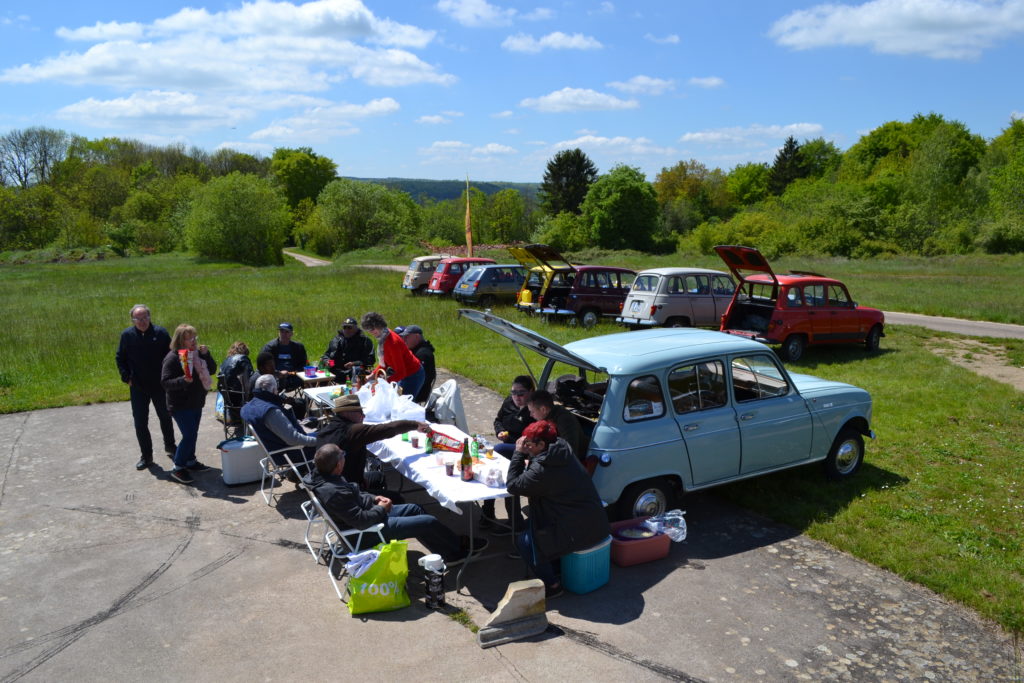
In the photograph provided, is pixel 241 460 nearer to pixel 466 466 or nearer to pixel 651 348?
pixel 466 466

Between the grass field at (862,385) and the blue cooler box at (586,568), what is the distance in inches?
94.8

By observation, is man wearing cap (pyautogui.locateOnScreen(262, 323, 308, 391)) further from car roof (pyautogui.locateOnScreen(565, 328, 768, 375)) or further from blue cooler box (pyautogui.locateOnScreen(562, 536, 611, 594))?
blue cooler box (pyautogui.locateOnScreen(562, 536, 611, 594))

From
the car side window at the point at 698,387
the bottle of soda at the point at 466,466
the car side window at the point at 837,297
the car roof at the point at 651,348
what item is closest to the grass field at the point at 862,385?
the car side window at the point at 837,297

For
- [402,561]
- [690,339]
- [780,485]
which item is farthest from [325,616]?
[780,485]

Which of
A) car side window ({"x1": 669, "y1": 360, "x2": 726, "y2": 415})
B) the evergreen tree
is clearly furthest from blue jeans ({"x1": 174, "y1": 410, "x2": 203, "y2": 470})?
the evergreen tree

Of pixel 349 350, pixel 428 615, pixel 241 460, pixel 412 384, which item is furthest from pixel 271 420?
pixel 349 350

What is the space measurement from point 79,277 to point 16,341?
25.1m

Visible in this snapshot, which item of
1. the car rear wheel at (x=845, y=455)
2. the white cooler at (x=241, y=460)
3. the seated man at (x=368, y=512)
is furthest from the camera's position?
the white cooler at (x=241, y=460)

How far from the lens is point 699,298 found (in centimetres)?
1772

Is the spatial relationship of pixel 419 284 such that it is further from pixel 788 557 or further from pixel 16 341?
pixel 788 557

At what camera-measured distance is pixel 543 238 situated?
6562 cm

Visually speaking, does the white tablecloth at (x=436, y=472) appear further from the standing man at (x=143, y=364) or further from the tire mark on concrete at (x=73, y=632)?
the standing man at (x=143, y=364)

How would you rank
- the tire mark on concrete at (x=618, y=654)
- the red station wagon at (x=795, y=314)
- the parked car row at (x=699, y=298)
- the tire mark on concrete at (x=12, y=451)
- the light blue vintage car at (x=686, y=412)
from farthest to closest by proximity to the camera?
the parked car row at (x=699, y=298)
the red station wagon at (x=795, y=314)
the tire mark on concrete at (x=12, y=451)
the light blue vintage car at (x=686, y=412)
the tire mark on concrete at (x=618, y=654)

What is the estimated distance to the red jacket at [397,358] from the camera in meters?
8.73
